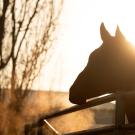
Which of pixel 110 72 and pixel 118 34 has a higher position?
pixel 118 34

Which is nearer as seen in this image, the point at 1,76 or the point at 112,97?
the point at 112,97

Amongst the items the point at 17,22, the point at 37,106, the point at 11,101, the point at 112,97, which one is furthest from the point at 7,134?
the point at 112,97

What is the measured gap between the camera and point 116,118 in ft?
10.5

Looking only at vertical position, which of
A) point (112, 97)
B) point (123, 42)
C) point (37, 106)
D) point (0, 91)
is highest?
point (123, 42)

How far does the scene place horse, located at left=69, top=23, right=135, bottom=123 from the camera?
411cm

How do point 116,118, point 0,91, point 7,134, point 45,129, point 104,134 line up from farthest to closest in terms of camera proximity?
point 0,91
point 7,134
point 45,129
point 104,134
point 116,118

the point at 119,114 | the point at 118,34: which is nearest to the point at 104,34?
the point at 118,34

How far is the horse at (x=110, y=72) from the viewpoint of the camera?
4.11m

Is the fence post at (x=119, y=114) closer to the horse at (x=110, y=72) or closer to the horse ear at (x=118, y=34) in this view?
the horse at (x=110, y=72)

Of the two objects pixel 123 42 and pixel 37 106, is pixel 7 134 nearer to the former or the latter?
pixel 37 106

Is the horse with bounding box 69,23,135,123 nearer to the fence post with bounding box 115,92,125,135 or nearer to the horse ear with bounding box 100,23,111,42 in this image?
the horse ear with bounding box 100,23,111,42

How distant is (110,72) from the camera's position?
4176 mm

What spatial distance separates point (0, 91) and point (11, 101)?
27.0 inches

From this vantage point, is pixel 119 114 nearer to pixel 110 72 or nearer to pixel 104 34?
pixel 110 72
